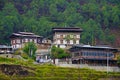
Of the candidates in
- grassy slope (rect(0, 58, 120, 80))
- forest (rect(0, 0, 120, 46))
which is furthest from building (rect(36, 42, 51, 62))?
grassy slope (rect(0, 58, 120, 80))

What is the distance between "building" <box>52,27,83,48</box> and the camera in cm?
9450

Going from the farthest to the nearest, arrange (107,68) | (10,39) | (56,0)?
(56,0)
(10,39)
(107,68)

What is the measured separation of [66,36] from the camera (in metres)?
94.8

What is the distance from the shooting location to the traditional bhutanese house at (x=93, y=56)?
7788 cm

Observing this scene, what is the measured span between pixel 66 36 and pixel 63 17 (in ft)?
87.4

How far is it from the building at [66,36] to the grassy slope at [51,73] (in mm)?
23820

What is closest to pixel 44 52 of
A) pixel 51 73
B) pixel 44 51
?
pixel 44 51

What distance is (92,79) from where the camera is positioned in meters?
67.9

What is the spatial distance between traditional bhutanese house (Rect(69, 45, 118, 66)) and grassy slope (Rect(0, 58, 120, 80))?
6.64m

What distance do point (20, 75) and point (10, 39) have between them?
33646mm

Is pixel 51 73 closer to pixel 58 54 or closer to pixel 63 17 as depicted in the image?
pixel 58 54

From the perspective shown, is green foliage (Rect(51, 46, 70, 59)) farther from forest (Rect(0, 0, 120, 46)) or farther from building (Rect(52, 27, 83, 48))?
forest (Rect(0, 0, 120, 46))

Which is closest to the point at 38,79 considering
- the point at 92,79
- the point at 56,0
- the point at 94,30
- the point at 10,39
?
the point at 92,79

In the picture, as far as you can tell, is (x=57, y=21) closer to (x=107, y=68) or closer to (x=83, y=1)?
(x=83, y=1)
